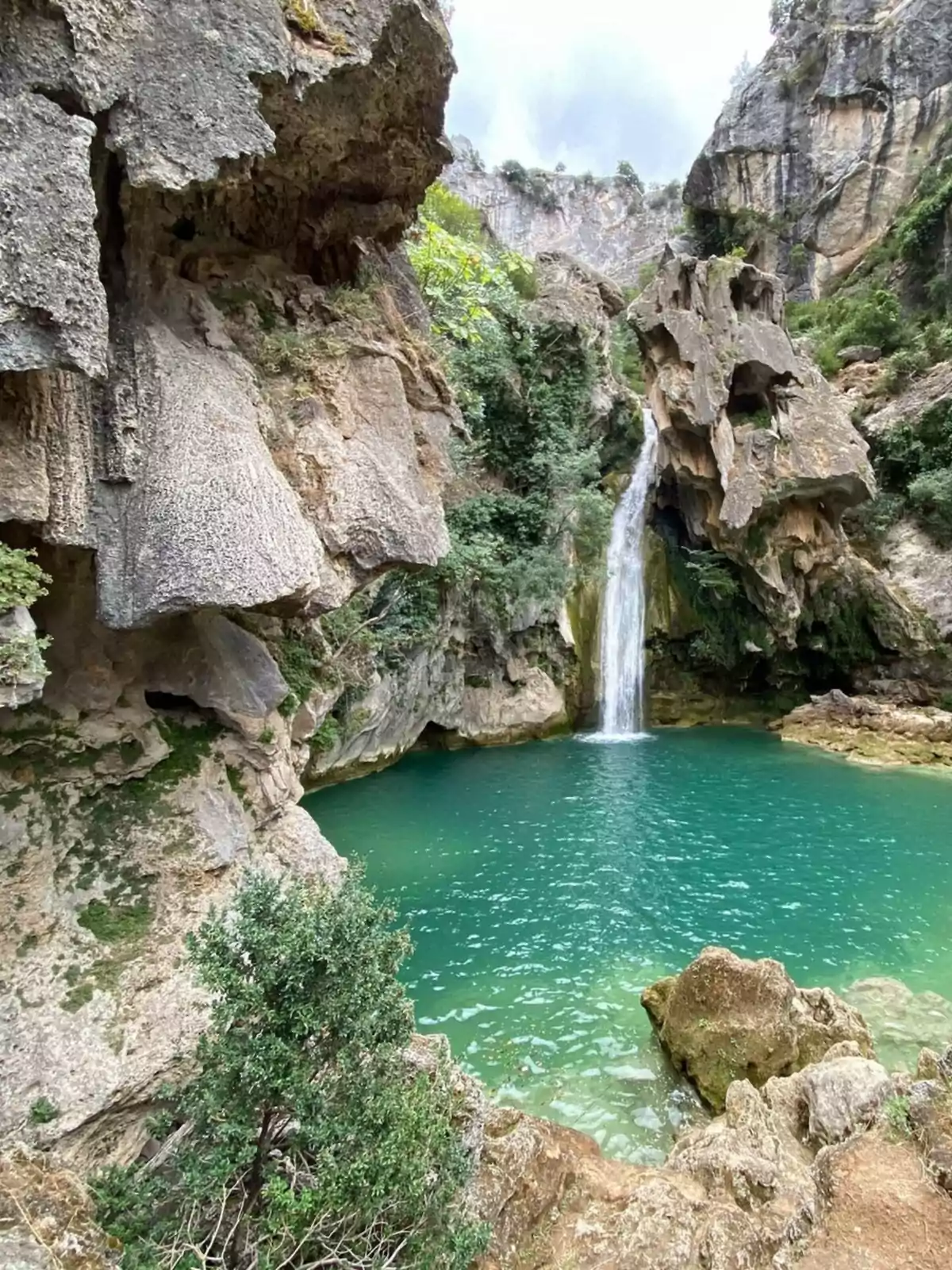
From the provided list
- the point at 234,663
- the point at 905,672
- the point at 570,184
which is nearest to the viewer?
the point at 234,663

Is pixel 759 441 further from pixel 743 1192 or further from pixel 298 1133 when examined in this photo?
pixel 298 1133

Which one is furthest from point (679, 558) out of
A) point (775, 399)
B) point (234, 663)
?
point (234, 663)

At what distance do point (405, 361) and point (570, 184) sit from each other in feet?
214

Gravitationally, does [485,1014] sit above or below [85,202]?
below

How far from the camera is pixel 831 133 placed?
115 ft

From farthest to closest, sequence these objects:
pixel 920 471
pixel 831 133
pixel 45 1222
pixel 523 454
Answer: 1. pixel 831 133
2. pixel 920 471
3. pixel 523 454
4. pixel 45 1222

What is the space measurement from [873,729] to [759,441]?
31.1 feet

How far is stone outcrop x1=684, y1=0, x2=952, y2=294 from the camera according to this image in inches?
1276

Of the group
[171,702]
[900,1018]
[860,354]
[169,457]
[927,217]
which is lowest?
[900,1018]

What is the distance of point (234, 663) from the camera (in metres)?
6.74

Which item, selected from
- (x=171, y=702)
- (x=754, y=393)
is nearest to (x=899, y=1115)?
(x=171, y=702)

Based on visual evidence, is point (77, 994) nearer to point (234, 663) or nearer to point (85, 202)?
point (234, 663)

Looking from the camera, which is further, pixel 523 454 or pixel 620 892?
pixel 523 454

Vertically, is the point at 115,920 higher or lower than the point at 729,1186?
higher
